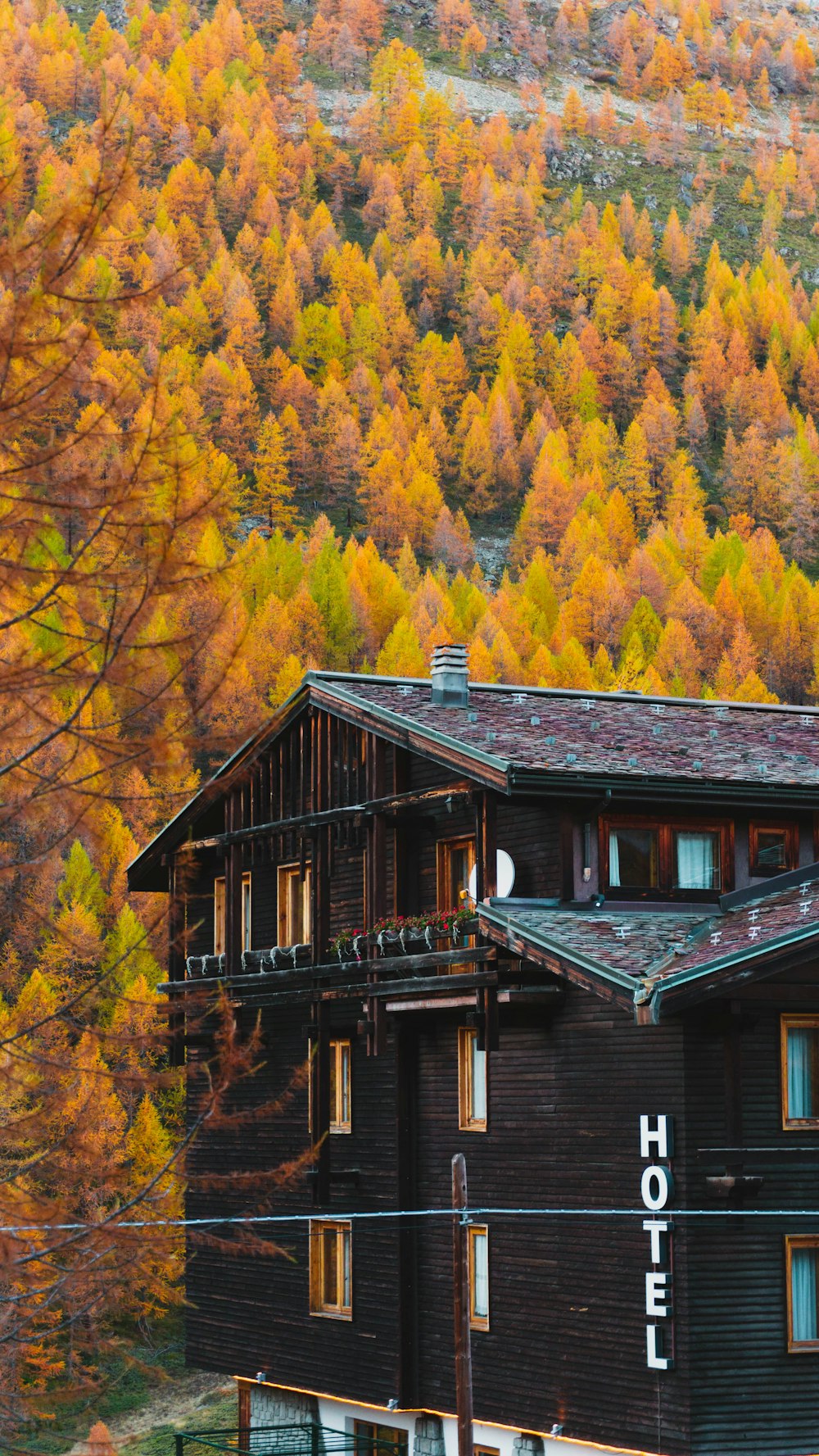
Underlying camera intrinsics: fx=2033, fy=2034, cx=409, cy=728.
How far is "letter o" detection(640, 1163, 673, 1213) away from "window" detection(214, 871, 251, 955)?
514 inches

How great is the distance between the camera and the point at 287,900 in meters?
35.9

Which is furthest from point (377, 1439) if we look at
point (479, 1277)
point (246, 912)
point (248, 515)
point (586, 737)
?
point (248, 515)

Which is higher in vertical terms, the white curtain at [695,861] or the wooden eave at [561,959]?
the white curtain at [695,861]

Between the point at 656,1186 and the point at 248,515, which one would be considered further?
the point at 248,515

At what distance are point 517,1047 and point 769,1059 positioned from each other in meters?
3.89

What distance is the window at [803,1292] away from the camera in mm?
25328

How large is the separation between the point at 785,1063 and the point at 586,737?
6279mm

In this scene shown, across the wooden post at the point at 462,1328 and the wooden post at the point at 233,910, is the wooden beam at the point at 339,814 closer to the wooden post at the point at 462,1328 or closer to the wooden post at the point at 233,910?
the wooden post at the point at 233,910

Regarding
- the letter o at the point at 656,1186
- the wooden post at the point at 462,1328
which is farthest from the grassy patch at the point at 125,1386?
the wooden post at the point at 462,1328

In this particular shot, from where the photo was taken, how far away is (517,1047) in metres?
28.4

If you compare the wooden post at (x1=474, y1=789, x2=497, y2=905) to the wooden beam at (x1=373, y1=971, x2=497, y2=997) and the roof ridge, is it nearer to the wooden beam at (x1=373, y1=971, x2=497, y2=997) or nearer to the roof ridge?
the wooden beam at (x1=373, y1=971, x2=497, y2=997)

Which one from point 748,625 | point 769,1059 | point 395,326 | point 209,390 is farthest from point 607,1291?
point 395,326

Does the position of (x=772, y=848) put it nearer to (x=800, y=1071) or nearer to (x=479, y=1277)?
(x=800, y=1071)

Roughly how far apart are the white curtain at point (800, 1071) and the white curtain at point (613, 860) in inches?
146
